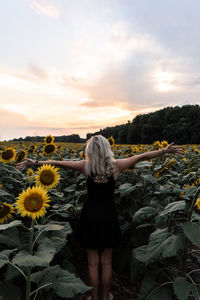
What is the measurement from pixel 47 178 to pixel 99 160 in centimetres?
67

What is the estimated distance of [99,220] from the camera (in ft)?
10.3

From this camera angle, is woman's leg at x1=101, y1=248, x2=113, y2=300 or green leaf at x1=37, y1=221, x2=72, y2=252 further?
woman's leg at x1=101, y1=248, x2=113, y2=300

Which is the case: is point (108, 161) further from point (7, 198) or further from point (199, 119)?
point (199, 119)

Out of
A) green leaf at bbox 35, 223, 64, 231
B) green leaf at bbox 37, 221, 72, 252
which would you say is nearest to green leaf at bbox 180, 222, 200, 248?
green leaf at bbox 35, 223, 64, 231

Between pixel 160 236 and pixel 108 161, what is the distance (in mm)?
1192

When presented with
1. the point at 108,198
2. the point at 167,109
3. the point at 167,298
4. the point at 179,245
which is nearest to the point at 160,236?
the point at 179,245

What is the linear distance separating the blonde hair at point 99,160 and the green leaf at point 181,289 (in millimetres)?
1443

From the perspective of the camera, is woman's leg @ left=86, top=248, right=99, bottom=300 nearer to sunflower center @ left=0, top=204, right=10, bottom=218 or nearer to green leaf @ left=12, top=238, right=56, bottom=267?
sunflower center @ left=0, top=204, right=10, bottom=218

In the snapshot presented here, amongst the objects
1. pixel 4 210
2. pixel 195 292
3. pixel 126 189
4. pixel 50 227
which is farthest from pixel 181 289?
pixel 4 210

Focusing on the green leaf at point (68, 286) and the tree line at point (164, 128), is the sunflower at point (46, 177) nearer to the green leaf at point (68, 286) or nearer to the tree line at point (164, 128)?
the green leaf at point (68, 286)

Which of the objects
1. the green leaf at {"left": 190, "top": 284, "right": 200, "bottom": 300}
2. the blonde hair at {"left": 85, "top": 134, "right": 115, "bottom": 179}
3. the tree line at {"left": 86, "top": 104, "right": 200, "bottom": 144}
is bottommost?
the green leaf at {"left": 190, "top": 284, "right": 200, "bottom": 300}

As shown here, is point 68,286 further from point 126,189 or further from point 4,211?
point 126,189

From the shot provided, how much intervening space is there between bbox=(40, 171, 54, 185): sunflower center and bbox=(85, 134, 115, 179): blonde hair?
0.47 metres

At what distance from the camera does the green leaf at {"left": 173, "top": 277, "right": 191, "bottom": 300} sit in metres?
2.08
